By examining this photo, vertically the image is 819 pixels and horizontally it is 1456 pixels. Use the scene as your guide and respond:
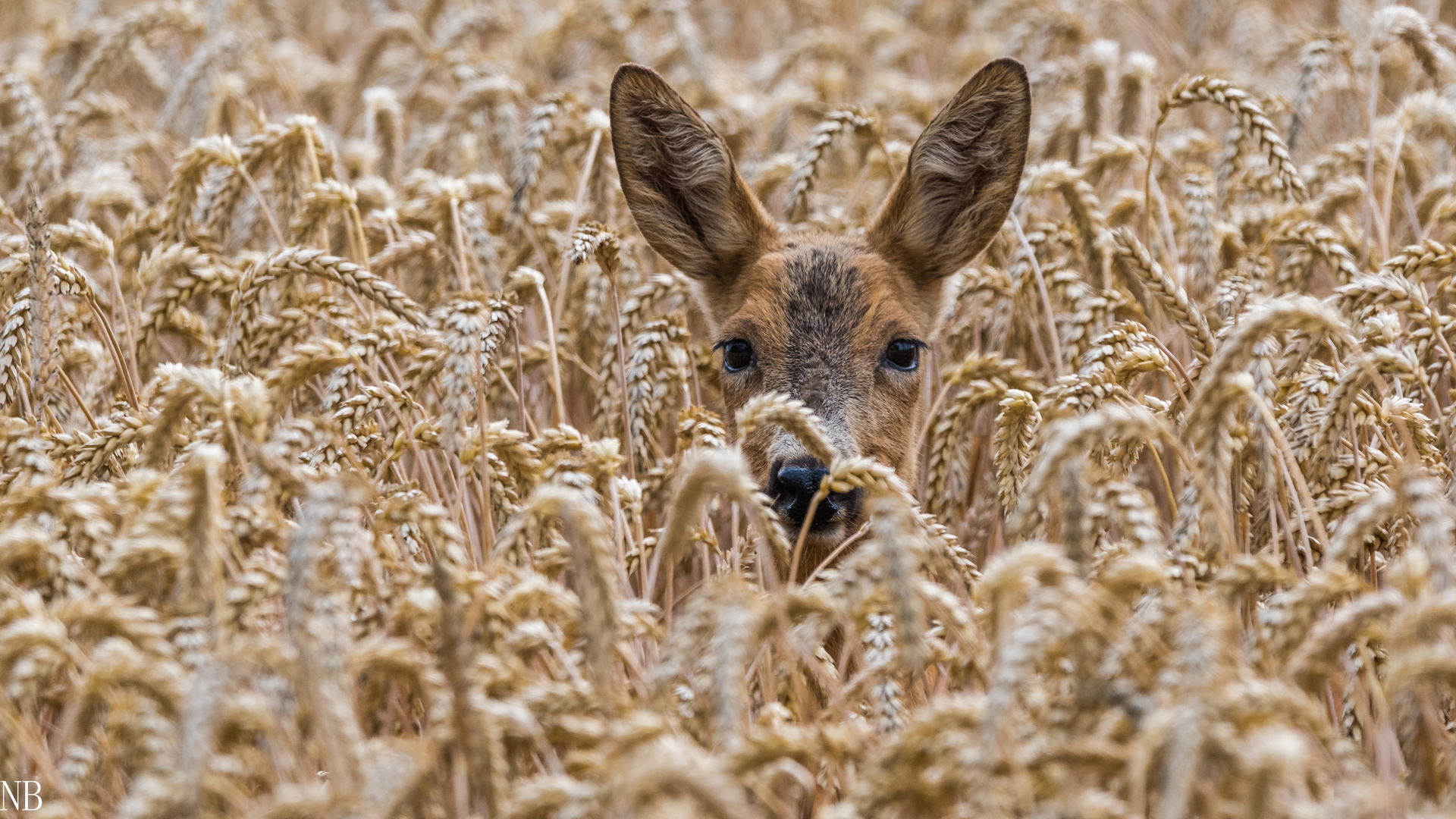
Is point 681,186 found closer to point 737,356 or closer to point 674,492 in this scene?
point 737,356

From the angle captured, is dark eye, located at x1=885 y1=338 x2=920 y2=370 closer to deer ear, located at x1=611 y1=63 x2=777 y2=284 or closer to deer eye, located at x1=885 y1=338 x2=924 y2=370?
deer eye, located at x1=885 y1=338 x2=924 y2=370

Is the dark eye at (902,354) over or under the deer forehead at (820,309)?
under

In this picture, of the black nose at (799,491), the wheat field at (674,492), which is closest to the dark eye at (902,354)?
the wheat field at (674,492)

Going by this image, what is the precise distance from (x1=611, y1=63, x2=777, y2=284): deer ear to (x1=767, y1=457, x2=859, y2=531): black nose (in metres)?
1.70

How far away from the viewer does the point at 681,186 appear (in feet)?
18.5

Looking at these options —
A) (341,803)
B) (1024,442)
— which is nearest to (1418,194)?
(1024,442)

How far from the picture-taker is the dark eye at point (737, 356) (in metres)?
5.21

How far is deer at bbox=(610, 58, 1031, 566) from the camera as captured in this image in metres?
5.00

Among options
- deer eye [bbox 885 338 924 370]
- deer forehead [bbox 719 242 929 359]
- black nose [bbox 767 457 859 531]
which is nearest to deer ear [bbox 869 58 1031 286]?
deer forehead [bbox 719 242 929 359]

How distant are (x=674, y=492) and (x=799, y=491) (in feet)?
1.50

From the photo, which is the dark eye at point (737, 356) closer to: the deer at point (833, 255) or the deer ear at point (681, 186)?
the deer at point (833, 255)

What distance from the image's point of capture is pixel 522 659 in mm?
3289

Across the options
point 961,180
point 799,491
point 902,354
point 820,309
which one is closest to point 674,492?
point 799,491

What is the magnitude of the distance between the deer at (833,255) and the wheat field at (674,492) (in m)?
0.29
